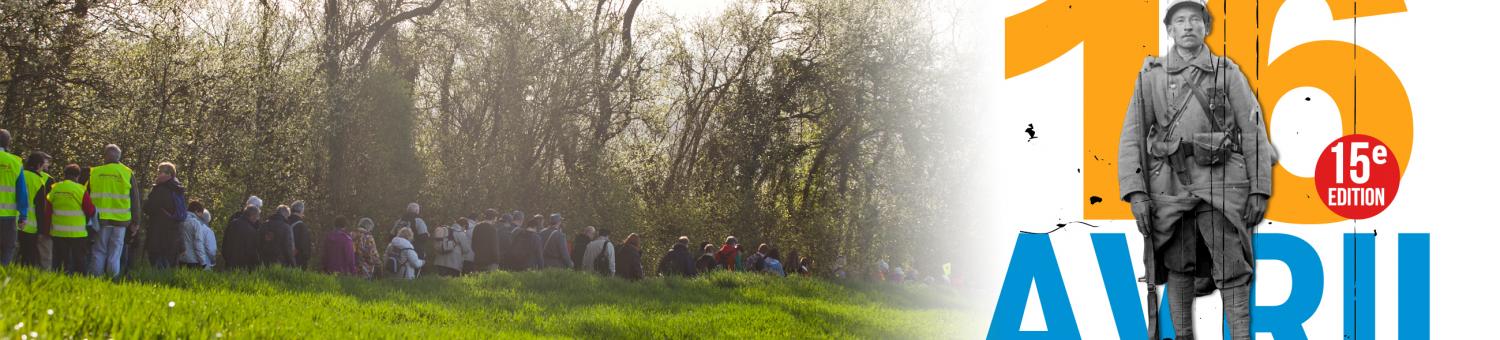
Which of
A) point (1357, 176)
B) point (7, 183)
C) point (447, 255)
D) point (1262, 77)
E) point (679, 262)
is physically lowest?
point (679, 262)

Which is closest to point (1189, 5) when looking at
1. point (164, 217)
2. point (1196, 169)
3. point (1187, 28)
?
point (1187, 28)

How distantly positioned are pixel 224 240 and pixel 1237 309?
10.9 m

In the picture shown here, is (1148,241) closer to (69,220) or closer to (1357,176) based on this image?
(1357,176)

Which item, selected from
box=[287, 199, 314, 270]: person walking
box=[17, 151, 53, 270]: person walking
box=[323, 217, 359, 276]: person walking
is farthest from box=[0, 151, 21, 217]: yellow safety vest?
box=[323, 217, 359, 276]: person walking

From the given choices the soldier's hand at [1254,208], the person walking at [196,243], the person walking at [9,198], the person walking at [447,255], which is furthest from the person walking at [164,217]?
the soldier's hand at [1254,208]

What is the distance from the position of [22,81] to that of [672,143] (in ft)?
32.6

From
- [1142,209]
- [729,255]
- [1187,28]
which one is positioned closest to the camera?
[1142,209]

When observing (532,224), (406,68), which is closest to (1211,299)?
(532,224)

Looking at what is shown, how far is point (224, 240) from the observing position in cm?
1287

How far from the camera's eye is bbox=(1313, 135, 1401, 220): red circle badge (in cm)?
482

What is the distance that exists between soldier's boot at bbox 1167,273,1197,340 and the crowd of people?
810 centimetres

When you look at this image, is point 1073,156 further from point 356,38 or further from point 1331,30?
point 356,38

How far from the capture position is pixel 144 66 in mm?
18969

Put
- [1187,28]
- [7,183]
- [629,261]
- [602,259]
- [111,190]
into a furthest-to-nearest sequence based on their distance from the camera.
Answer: [602,259] → [629,261] → [111,190] → [7,183] → [1187,28]
